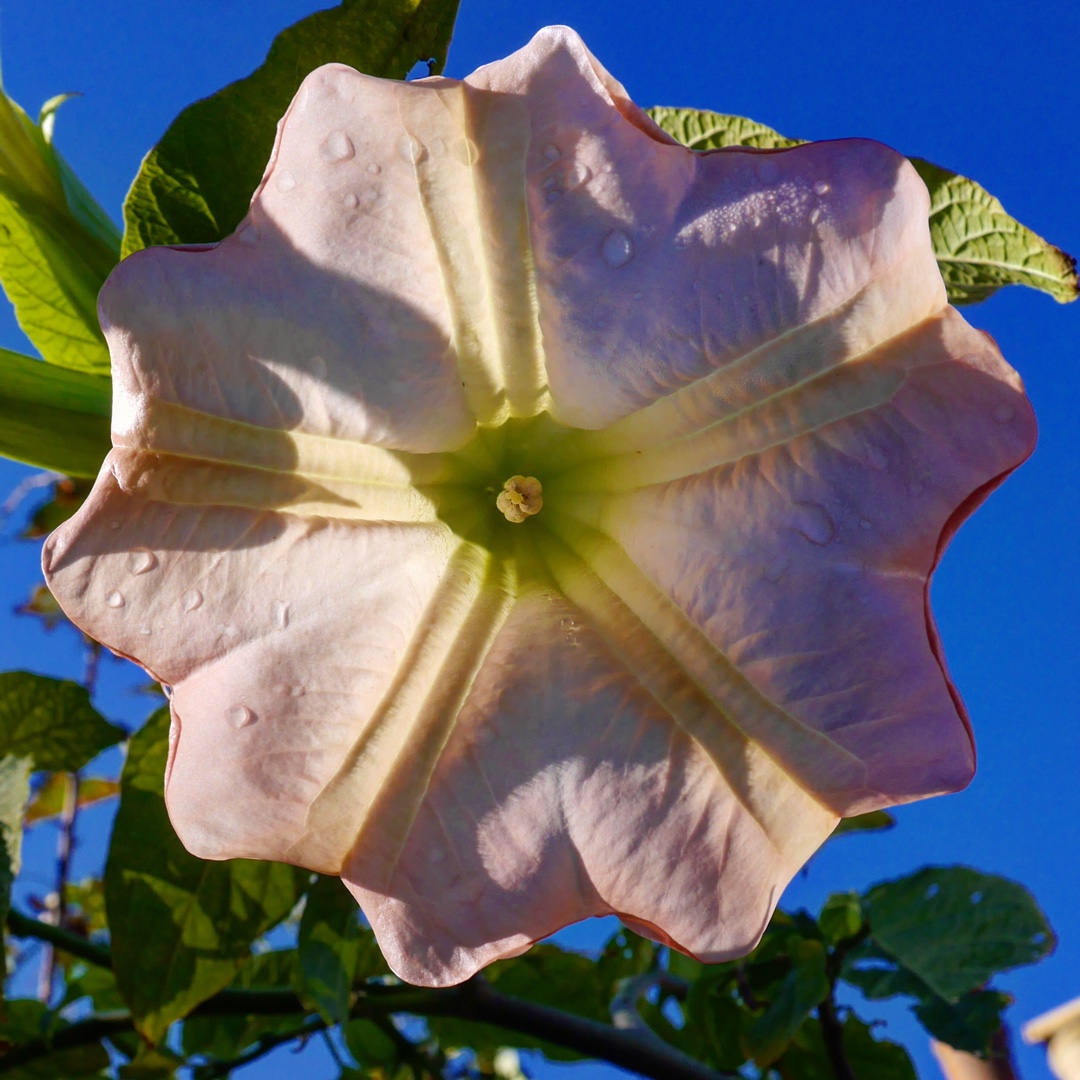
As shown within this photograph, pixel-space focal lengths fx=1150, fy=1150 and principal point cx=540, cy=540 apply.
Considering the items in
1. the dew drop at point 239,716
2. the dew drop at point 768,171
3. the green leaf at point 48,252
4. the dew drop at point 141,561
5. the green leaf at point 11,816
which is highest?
the green leaf at point 48,252

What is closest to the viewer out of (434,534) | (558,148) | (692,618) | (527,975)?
(558,148)

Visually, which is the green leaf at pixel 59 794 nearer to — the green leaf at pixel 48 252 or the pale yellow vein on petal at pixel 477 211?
the green leaf at pixel 48 252

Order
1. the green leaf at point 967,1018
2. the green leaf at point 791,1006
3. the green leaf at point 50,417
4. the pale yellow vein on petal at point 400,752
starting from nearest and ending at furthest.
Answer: the pale yellow vein on petal at point 400,752
the green leaf at point 50,417
the green leaf at point 791,1006
the green leaf at point 967,1018

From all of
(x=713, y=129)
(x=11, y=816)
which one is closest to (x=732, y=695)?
(x=713, y=129)

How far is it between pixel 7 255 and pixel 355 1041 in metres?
1.26

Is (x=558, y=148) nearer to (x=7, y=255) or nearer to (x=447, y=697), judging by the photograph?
(x=447, y=697)

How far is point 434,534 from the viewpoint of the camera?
1203 mm

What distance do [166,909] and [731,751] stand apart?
0.66 metres

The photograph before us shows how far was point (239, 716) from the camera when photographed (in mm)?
969

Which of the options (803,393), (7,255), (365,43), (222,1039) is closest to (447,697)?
(803,393)

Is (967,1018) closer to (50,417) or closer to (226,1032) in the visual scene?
(226,1032)

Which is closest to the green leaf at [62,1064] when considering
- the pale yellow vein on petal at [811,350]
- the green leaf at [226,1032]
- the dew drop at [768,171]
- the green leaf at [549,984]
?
the green leaf at [226,1032]

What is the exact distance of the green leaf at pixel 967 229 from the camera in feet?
4.00

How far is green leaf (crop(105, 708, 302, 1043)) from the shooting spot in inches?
48.6
